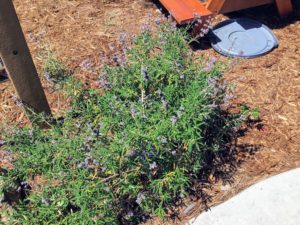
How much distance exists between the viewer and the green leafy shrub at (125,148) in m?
2.67

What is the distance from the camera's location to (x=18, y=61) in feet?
8.89

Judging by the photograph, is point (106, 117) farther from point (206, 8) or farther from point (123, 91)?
point (206, 8)

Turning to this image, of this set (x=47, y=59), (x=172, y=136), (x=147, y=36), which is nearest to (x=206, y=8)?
(x=147, y=36)

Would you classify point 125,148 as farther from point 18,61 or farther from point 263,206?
point 263,206

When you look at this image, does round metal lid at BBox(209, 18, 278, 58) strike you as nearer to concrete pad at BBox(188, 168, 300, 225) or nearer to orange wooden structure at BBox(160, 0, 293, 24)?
orange wooden structure at BBox(160, 0, 293, 24)

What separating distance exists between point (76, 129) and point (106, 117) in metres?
0.28

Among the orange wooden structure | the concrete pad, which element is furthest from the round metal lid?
the concrete pad

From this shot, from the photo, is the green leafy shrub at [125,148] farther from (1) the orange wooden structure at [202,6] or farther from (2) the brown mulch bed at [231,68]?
(1) the orange wooden structure at [202,6]

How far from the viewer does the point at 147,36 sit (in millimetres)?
3432

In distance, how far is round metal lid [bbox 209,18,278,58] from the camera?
426 cm

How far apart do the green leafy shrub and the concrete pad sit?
310 mm

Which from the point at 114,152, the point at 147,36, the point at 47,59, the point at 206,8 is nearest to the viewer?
the point at 114,152

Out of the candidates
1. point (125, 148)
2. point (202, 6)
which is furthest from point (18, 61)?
point (202, 6)

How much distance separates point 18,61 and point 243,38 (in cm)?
275
